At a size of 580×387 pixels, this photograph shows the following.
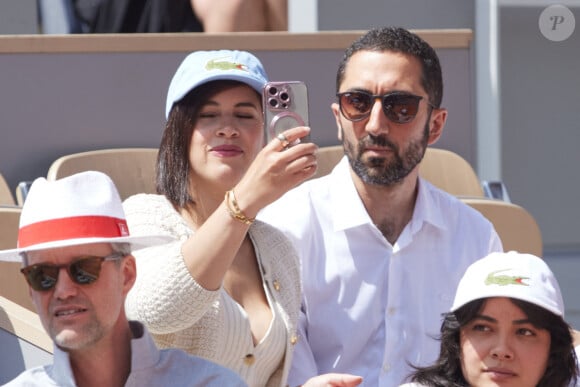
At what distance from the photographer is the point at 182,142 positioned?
3.22 meters

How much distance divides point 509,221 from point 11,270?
160 centimetres

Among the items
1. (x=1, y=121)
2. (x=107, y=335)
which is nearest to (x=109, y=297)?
(x=107, y=335)

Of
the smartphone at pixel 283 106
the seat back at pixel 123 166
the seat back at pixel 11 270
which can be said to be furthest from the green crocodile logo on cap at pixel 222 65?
the seat back at pixel 123 166

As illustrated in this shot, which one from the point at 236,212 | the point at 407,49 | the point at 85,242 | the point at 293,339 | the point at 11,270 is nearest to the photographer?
the point at 85,242

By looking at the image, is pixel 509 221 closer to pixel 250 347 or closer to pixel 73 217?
pixel 250 347

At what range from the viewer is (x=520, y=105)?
6898 mm

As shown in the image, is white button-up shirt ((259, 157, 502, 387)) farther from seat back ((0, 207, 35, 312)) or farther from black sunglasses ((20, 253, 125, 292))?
black sunglasses ((20, 253, 125, 292))

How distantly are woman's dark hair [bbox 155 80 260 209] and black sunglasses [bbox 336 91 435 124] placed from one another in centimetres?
33

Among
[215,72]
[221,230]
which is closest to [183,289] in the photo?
[221,230]

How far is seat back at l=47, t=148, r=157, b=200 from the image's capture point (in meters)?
4.41

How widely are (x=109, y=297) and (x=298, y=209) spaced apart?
105 cm

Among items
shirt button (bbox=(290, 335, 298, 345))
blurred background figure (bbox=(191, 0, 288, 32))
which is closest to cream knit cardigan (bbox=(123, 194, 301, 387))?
shirt button (bbox=(290, 335, 298, 345))

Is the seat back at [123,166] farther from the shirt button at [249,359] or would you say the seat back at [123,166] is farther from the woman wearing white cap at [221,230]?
the shirt button at [249,359]

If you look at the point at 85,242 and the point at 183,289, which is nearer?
the point at 85,242
